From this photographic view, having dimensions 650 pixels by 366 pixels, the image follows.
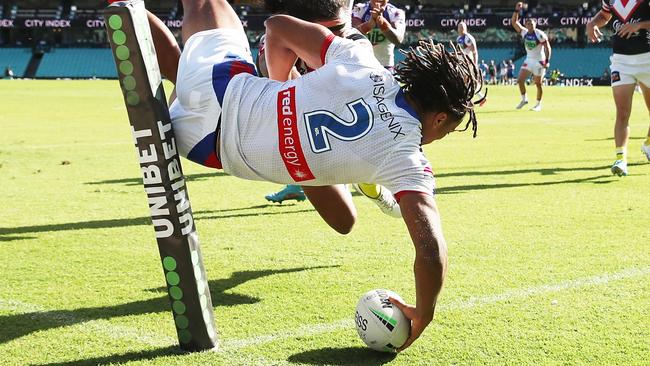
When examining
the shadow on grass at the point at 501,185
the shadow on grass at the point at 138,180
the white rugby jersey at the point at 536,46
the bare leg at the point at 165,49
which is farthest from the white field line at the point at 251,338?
the white rugby jersey at the point at 536,46

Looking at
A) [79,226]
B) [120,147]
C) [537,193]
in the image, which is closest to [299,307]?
[79,226]

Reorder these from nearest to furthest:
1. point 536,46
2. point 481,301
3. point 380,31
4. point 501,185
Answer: point 481,301, point 501,185, point 380,31, point 536,46

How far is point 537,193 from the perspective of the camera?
8.52 m

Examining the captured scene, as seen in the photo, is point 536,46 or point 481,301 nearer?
point 481,301

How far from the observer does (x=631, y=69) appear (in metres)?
9.73

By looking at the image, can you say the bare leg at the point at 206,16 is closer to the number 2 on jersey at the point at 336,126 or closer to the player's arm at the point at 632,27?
the number 2 on jersey at the point at 336,126

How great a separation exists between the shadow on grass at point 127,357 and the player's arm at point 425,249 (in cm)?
111

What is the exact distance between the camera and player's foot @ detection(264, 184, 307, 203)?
747cm

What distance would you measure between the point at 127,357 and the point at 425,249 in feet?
4.54

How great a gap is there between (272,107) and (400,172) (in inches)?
25.4

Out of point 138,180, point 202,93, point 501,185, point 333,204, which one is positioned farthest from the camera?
point 138,180

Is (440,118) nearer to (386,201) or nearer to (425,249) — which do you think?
(425,249)

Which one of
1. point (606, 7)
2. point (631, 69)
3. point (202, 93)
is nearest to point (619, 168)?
point (631, 69)

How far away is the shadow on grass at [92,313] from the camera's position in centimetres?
399
